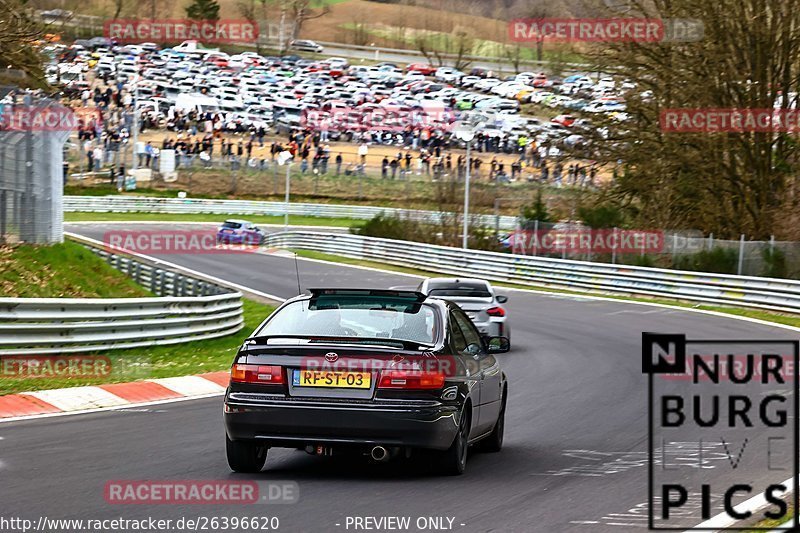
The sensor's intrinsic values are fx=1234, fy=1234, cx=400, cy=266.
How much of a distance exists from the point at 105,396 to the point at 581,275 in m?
26.7

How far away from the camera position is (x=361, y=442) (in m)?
8.59

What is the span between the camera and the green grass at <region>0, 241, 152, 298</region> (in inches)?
802

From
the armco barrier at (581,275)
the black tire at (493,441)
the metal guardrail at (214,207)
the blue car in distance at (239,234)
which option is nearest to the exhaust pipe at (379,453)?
the black tire at (493,441)

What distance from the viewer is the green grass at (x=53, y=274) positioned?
20.4m

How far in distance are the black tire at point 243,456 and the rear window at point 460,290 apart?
13.3 metres

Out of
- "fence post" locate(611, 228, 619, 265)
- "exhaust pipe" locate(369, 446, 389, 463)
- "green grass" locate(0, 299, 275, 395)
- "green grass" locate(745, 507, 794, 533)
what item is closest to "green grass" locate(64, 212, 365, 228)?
"fence post" locate(611, 228, 619, 265)

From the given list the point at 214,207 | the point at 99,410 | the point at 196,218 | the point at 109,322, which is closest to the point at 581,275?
the point at 109,322

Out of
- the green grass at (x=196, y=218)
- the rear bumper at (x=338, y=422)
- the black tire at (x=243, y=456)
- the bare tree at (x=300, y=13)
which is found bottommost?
the black tire at (x=243, y=456)

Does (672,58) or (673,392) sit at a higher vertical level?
(672,58)

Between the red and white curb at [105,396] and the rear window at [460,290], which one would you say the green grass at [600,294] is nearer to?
the rear window at [460,290]

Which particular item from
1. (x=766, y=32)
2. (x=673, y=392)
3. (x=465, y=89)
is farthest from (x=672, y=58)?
(x=465, y=89)

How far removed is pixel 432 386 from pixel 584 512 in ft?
4.76

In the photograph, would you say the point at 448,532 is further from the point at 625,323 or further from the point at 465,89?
the point at 465,89

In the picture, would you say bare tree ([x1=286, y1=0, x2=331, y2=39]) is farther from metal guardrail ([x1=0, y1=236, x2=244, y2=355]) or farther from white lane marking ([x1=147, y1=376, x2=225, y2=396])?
white lane marking ([x1=147, y1=376, x2=225, y2=396])
